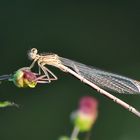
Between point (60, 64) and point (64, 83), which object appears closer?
→ point (60, 64)

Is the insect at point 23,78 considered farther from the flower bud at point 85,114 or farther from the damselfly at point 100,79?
the damselfly at point 100,79

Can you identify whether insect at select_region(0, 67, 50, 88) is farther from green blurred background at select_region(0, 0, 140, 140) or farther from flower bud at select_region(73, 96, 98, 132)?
green blurred background at select_region(0, 0, 140, 140)

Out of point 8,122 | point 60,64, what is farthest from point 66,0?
point 60,64

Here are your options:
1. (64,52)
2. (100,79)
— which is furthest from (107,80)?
(64,52)

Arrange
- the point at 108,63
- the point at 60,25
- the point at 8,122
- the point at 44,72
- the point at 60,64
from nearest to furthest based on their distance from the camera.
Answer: the point at 44,72, the point at 60,64, the point at 8,122, the point at 108,63, the point at 60,25

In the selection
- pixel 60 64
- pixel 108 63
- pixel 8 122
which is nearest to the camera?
pixel 60 64

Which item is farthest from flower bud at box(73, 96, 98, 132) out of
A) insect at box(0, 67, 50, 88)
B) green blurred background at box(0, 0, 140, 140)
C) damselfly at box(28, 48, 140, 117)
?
green blurred background at box(0, 0, 140, 140)

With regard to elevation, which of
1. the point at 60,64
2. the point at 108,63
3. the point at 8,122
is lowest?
the point at 8,122

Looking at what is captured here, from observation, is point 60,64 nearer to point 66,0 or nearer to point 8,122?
point 8,122
